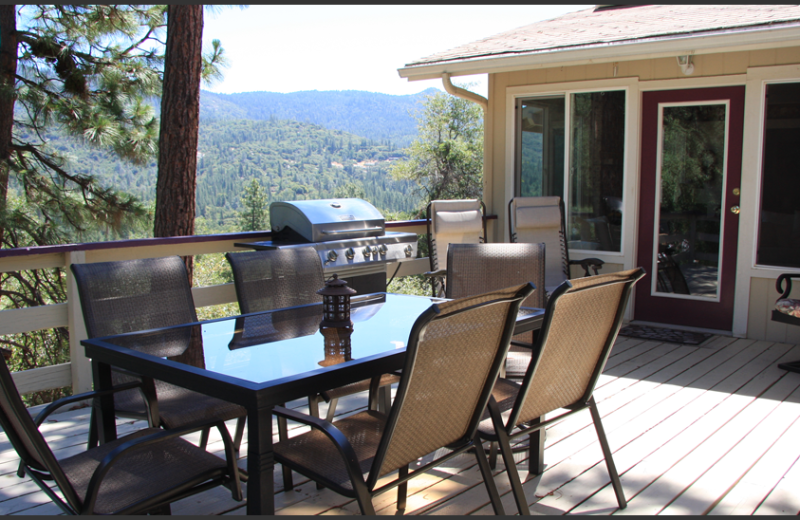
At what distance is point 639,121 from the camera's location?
571 centimetres

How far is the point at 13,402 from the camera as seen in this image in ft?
5.11

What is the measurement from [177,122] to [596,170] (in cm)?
386

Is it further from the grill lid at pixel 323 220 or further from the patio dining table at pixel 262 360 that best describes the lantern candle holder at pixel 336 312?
the grill lid at pixel 323 220

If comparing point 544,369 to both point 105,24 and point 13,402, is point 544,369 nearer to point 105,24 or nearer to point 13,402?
point 13,402

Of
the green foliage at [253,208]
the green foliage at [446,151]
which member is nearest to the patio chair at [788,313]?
the green foliage at [446,151]

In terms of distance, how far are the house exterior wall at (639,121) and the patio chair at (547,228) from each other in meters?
0.43

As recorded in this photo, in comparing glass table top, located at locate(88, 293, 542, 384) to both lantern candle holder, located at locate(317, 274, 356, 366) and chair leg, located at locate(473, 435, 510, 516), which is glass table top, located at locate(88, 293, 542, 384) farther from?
chair leg, located at locate(473, 435, 510, 516)

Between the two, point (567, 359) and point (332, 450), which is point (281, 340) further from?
point (567, 359)

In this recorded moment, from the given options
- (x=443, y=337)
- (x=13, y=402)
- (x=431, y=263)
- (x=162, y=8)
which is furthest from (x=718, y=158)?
(x=162, y=8)

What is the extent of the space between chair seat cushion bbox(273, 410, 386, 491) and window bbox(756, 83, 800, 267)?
411 cm

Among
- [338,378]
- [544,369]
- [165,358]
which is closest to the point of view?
[338,378]

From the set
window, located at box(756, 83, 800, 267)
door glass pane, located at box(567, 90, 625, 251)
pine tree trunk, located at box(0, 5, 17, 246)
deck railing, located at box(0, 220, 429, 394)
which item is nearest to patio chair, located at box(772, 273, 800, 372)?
window, located at box(756, 83, 800, 267)

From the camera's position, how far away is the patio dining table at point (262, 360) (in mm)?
1771

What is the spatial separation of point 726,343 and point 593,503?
10.3 feet
